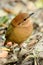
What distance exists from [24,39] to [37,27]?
5.61 ft

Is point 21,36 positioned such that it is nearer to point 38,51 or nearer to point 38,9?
point 38,51

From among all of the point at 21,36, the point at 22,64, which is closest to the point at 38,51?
the point at 22,64

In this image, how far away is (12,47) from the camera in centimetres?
634

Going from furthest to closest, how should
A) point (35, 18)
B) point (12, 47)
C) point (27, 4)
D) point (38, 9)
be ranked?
point (27, 4) < point (38, 9) < point (35, 18) < point (12, 47)

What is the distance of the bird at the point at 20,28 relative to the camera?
634 centimetres

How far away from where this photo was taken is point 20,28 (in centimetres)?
643

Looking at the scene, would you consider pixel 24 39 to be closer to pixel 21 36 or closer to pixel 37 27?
pixel 21 36

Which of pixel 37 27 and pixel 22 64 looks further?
pixel 37 27

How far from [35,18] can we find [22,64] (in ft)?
11.5

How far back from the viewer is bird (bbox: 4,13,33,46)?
6336mm

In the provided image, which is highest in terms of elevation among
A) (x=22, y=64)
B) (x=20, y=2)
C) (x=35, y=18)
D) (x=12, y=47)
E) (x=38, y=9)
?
(x=20, y=2)

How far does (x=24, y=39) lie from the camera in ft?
21.0

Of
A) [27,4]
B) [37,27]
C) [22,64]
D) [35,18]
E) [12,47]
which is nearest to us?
[22,64]

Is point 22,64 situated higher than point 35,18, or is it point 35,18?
point 35,18
